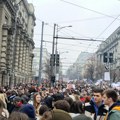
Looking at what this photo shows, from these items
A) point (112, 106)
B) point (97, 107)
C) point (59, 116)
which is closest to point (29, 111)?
point (97, 107)

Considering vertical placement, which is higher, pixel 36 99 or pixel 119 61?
pixel 119 61

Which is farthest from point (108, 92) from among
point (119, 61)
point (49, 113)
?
point (119, 61)

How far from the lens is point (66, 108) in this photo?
21.2 ft

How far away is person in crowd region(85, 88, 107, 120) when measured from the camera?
737 centimetres

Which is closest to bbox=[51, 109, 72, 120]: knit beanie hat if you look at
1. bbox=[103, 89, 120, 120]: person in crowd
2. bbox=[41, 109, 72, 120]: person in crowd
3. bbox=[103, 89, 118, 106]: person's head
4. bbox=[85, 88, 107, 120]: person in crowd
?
bbox=[41, 109, 72, 120]: person in crowd

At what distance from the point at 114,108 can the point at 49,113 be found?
4.04ft

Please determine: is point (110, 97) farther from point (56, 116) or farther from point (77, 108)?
point (56, 116)

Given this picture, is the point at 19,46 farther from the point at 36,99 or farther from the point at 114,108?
the point at 114,108

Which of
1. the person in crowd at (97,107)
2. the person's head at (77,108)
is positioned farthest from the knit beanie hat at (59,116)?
the person's head at (77,108)

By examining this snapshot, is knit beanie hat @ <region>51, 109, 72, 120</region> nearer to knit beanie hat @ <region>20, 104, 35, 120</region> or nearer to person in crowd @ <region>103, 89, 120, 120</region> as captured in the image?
person in crowd @ <region>103, 89, 120, 120</region>

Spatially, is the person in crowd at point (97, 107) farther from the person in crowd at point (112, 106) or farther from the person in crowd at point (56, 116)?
the person in crowd at point (56, 116)

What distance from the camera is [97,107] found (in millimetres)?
8383

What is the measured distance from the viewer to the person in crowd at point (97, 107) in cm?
737

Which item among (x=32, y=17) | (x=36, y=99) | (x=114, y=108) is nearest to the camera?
(x=114, y=108)
